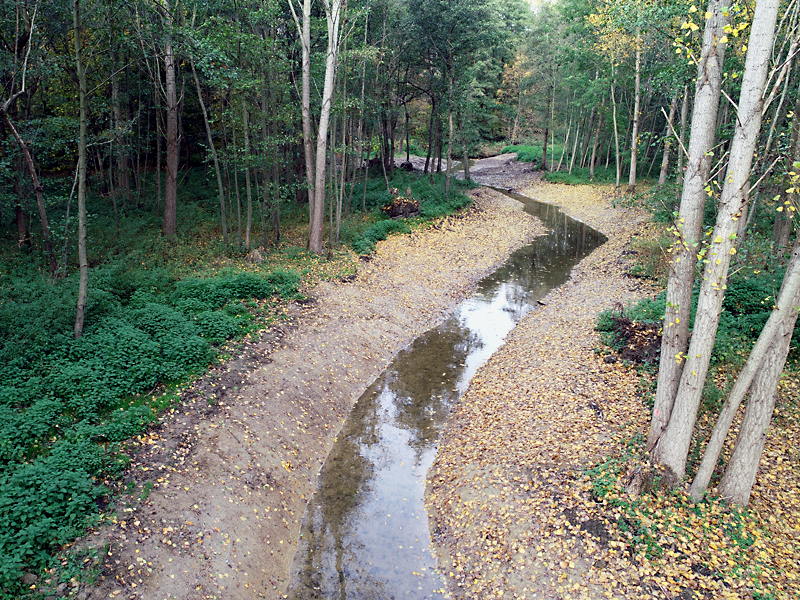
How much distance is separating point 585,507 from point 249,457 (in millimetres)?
5922

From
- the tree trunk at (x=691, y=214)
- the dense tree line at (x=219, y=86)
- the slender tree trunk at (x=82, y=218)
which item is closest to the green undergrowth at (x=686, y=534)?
the tree trunk at (x=691, y=214)

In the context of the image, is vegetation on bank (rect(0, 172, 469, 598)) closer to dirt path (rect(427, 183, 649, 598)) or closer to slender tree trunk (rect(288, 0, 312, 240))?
slender tree trunk (rect(288, 0, 312, 240))

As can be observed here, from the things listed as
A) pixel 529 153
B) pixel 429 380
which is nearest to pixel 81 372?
pixel 429 380

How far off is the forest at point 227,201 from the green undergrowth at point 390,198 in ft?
0.61

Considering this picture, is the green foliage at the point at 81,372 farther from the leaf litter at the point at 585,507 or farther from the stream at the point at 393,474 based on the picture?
the leaf litter at the point at 585,507

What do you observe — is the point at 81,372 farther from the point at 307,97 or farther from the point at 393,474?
the point at 307,97

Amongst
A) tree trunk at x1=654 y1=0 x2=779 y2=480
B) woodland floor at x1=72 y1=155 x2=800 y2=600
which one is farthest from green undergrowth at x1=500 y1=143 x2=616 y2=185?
tree trunk at x1=654 y1=0 x2=779 y2=480

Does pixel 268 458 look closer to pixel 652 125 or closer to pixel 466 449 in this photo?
pixel 466 449

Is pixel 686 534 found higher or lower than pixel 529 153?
lower

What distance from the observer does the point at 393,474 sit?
379 inches

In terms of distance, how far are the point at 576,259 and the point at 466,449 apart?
15.7m

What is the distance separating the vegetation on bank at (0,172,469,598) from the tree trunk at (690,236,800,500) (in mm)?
8922

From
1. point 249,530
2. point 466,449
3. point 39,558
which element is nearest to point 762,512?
point 466,449

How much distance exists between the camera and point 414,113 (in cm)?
3903
